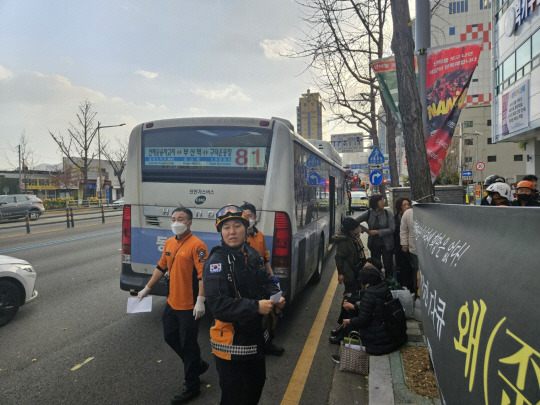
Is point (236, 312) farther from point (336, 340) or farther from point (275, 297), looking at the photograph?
point (336, 340)

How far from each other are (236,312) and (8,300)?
15.7 feet

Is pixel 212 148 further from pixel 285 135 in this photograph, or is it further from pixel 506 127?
pixel 506 127

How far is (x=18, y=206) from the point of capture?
2383cm

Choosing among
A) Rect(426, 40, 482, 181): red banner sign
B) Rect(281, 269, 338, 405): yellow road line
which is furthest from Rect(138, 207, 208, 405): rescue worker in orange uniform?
Rect(426, 40, 482, 181): red banner sign

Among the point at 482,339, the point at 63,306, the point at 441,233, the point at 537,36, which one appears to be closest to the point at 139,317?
the point at 63,306

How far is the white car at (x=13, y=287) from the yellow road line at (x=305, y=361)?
4.32m

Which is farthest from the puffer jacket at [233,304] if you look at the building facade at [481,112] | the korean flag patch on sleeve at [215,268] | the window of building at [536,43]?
the building facade at [481,112]

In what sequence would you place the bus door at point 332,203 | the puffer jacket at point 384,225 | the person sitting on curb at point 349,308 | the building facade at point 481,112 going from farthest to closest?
the building facade at point 481,112 → the bus door at point 332,203 → the puffer jacket at point 384,225 → the person sitting on curb at point 349,308

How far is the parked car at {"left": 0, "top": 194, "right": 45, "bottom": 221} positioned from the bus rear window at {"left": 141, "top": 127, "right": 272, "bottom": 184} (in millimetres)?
23328

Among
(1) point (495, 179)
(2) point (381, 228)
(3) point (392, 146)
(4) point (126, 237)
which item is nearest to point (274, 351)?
(4) point (126, 237)

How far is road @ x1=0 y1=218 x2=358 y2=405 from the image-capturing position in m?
3.39

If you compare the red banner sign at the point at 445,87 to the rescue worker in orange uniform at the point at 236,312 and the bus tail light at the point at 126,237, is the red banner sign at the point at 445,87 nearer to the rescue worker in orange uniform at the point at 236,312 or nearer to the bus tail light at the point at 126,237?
the rescue worker in orange uniform at the point at 236,312

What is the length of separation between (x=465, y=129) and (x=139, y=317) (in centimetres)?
6992

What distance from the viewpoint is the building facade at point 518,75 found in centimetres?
1922
